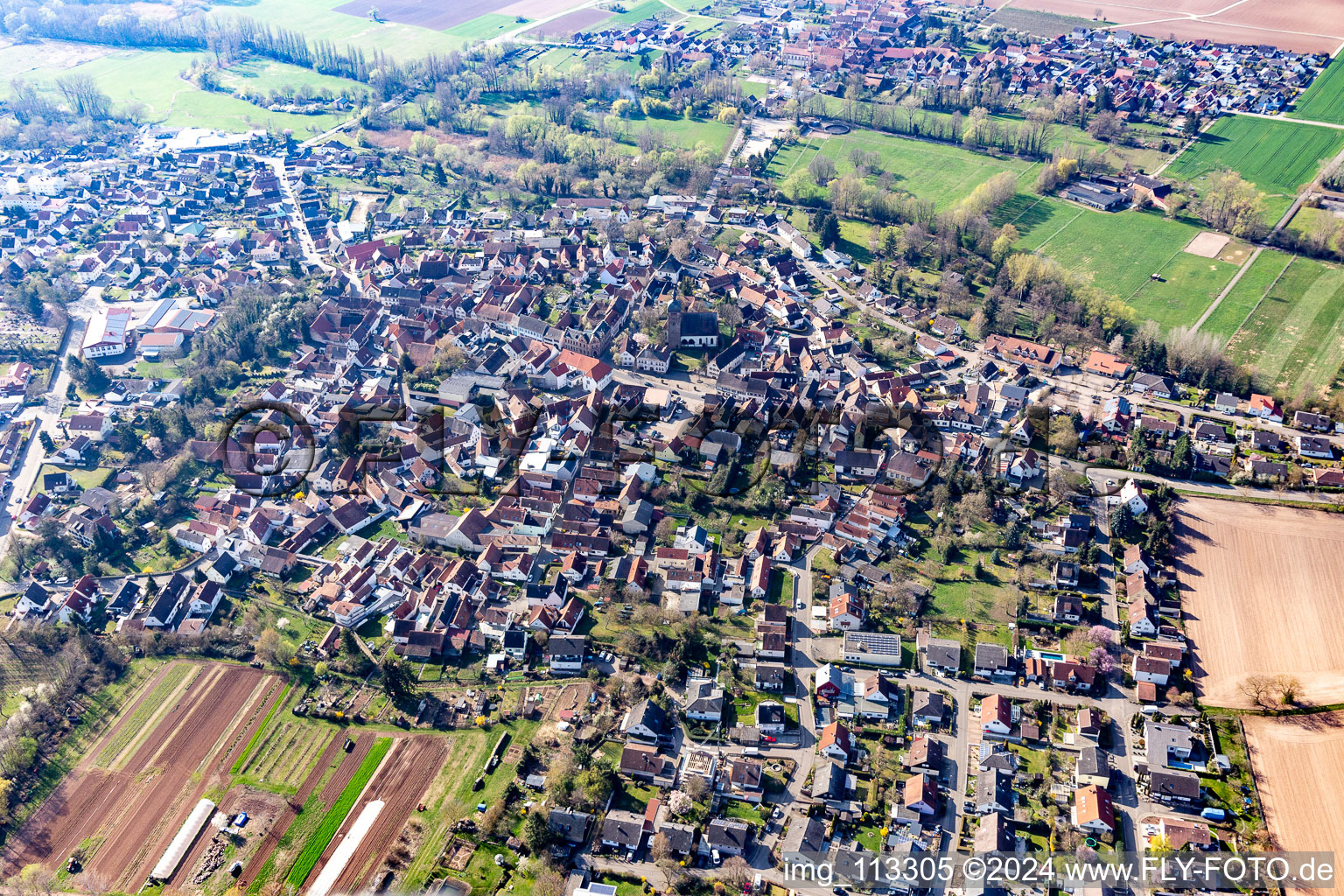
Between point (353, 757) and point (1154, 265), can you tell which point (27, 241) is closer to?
Result: point (353, 757)

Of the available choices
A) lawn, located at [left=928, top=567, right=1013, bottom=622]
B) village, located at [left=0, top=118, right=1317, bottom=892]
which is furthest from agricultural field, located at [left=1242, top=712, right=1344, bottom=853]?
lawn, located at [left=928, top=567, right=1013, bottom=622]

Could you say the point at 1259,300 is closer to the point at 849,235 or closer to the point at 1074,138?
the point at 849,235

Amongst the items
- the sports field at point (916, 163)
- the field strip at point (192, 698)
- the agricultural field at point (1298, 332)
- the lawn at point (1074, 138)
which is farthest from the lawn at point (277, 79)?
the agricultural field at point (1298, 332)

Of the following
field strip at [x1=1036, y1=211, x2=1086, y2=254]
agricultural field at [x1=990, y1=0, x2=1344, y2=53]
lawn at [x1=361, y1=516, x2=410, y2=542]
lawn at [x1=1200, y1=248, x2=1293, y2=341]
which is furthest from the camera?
agricultural field at [x1=990, y1=0, x2=1344, y2=53]

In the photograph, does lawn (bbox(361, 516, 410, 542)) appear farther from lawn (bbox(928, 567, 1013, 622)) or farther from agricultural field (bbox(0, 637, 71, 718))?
lawn (bbox(928, 567, 1013, 622))

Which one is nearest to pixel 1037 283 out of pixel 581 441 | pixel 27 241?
pixel 581 441

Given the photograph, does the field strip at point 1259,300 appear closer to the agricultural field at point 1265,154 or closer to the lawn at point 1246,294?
the lawn at point 1246,294

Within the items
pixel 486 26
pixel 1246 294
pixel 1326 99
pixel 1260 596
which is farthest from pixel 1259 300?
pixel 486 26
